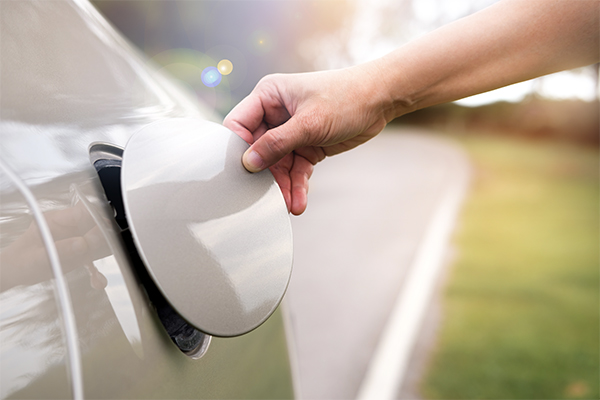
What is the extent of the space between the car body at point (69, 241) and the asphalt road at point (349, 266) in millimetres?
1011

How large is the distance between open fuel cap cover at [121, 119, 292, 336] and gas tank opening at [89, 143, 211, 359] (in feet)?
0.12

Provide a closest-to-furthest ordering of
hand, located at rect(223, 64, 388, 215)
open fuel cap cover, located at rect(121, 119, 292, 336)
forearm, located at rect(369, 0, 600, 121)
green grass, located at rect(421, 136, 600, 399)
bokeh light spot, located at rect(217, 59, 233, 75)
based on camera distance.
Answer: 1. open fuel cap cover, located at rect(121, 119, 292, 336)
2. hand, located at rect(223, 64, 388, 215)
3. forearm, located at rect(369, 0, 600, 121)
4. green grass, located at rect(421, 136, 600, 399)
5. bokeh light spot, located at rect(217, 59, 233, 75)

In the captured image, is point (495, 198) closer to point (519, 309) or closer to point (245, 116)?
point (519, 309)

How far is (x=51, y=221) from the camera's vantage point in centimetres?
57

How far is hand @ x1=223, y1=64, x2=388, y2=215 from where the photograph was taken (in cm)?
139

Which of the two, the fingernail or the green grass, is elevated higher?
the fingernail

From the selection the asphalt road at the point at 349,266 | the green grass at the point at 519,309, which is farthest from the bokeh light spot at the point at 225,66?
the green grass at the point at 519,309

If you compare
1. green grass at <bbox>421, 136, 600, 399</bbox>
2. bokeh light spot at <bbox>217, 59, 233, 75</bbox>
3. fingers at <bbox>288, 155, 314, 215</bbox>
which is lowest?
green grass at <bbox>421, 136, 600, 399</bbox>

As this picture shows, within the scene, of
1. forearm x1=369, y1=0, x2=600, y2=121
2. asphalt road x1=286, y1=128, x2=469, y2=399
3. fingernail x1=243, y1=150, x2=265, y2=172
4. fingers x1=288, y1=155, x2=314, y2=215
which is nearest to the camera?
fingernail x1=243, y1=150, x2=265, y2=172

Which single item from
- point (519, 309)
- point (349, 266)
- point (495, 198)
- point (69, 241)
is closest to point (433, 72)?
point (69, 241)

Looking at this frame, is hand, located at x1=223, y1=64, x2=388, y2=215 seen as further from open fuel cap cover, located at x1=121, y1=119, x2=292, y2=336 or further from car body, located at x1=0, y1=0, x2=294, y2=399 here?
car body, located at x1=0, y1=0, x2=294, y2=399

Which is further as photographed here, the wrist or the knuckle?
the wrist

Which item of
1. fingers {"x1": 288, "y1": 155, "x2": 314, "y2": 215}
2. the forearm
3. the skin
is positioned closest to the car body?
the skin

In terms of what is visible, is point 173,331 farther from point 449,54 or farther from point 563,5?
point 563,5
